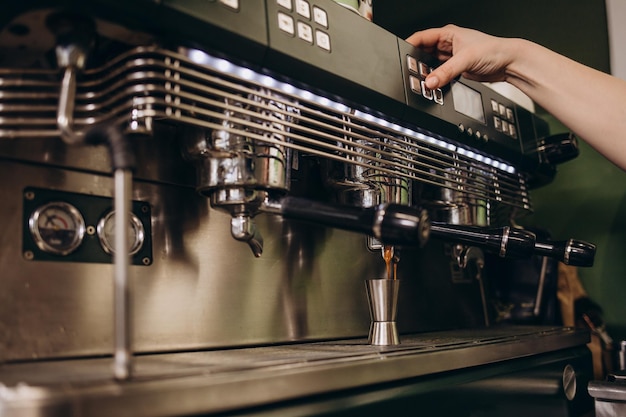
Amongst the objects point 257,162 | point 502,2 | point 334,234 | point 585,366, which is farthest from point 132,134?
point 502,2

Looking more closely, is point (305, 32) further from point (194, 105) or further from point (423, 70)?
point (423, 70)

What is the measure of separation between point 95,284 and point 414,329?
2.15ft

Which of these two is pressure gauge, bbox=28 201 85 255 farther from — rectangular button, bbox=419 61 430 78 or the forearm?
the forearm

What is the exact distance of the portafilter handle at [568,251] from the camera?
917 mm

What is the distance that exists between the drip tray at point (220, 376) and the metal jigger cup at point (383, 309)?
2 centimetres

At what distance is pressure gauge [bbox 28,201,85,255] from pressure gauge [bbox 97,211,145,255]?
0.02 m

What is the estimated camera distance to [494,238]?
85cm

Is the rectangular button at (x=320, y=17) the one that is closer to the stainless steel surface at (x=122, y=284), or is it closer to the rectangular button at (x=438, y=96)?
the rectangular button at (x=438, y=96)

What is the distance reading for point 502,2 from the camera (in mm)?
1617

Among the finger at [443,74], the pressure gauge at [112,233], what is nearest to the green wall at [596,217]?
the finger at [443,74]

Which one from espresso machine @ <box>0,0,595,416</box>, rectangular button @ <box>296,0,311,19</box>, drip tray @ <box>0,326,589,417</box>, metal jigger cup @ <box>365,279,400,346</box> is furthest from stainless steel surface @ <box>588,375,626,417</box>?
rectangular button @ <box>296,0,311,19</box>

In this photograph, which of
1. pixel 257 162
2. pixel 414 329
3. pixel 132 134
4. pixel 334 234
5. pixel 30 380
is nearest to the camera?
pixel 30 380

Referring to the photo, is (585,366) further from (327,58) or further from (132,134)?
(132,134)

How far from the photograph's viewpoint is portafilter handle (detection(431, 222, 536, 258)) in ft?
2.69
